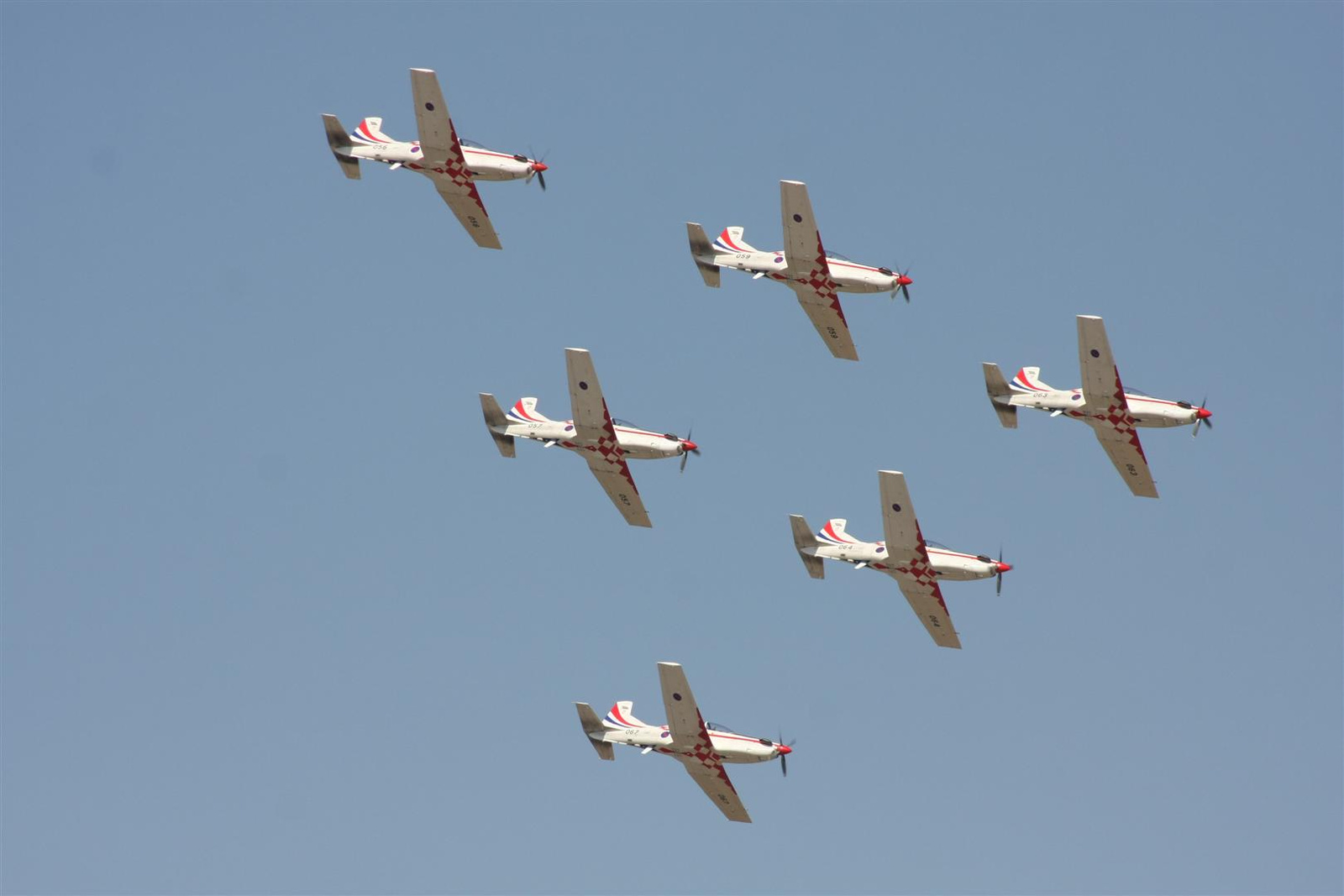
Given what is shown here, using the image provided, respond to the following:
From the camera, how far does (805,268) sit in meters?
98.5

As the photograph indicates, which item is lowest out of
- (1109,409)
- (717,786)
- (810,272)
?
(717,786)

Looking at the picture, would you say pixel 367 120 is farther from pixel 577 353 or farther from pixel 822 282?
pixel 822 282

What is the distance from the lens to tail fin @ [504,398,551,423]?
102m

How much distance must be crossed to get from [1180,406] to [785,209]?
18.0 metres

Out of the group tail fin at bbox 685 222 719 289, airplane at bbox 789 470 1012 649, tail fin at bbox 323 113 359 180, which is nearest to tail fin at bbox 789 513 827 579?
airplane at bbox 789 470 1012 649

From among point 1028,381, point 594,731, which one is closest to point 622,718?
point 594,731

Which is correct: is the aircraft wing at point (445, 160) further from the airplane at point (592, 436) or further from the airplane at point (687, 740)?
the airplane at point (687, 740)

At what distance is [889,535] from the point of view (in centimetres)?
9988

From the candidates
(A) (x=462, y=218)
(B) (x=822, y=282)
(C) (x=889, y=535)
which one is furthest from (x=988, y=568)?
(A) (x=462, y=218)

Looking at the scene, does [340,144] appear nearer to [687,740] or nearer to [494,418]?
[494,418]

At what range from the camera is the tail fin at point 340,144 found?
99.3m

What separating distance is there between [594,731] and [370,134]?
26.8 m

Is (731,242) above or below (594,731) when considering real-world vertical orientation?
above

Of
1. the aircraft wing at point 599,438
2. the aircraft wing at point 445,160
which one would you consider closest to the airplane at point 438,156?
the aircraft wing at point 445,160
